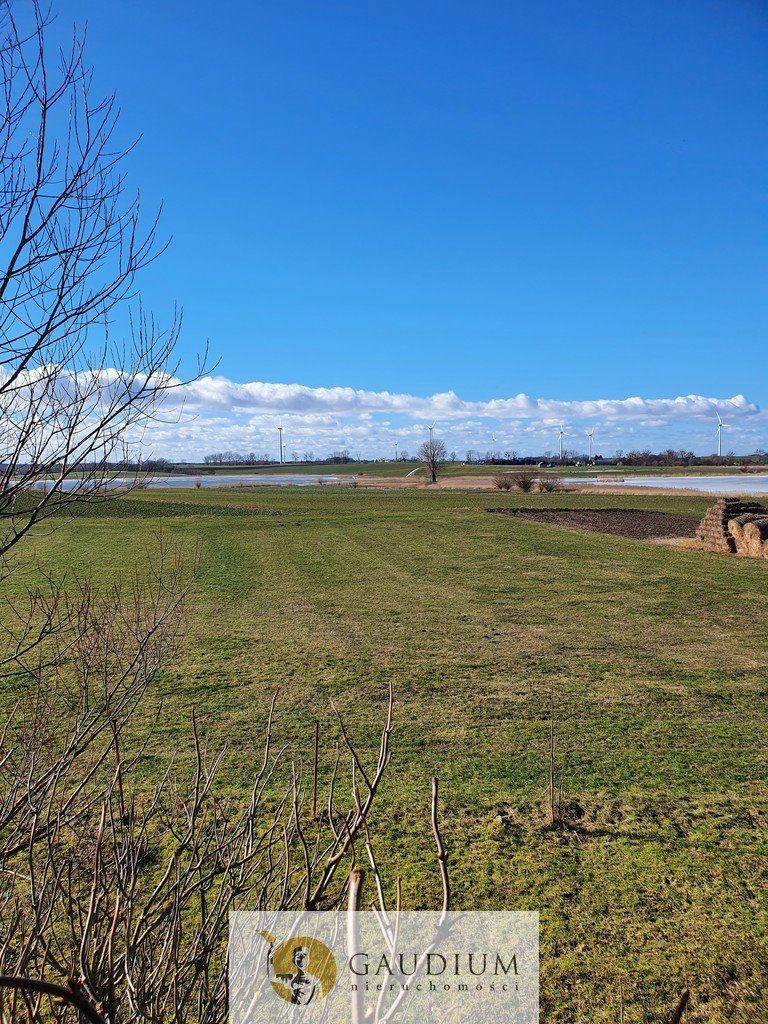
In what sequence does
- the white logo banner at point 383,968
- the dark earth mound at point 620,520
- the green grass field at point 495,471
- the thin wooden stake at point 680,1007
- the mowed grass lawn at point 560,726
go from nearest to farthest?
1. the thin wooden stake at point 680,1007
2. the white logo banner at point 383,968
3. the mowed grass lawn at point 560,726
4. the dark earth mound at point 620,520
5. the green grass field at point 495,471

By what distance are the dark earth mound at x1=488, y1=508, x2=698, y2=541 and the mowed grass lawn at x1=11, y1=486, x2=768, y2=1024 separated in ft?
30.8

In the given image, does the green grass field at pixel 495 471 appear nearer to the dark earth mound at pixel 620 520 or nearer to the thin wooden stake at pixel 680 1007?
the dark earth mound at pixel 620 520

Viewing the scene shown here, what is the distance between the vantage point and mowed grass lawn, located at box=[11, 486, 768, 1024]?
4.06 m

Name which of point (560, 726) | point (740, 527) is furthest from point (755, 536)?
point (560, 726)

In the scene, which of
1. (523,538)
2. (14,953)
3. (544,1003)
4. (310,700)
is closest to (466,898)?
(544,1003)

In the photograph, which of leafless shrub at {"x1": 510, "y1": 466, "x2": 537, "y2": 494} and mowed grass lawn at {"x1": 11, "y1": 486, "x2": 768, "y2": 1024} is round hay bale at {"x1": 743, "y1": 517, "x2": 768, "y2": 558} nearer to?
mowed grass lawn at {"x1": 11, "y1": 486, "x2": 768, "y2": 1024}

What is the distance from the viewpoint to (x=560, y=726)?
727 centimetres

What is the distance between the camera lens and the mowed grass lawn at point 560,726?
4.06 m

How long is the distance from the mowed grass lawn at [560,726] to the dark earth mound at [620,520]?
938 cm

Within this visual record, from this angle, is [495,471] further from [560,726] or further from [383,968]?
[383,968]

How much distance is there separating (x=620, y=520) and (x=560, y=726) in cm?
2681

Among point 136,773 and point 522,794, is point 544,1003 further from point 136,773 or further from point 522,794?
point 136,773

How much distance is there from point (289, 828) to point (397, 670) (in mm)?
7057

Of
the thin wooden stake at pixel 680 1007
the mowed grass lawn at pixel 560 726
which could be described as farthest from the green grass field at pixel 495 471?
the thin wooden stake at pixel 680 1007
